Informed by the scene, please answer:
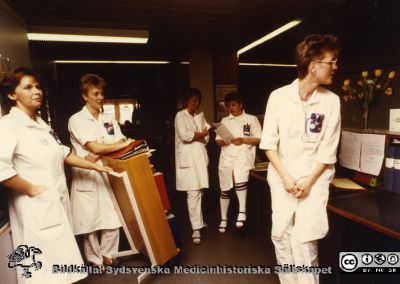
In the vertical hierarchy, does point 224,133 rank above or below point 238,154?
above

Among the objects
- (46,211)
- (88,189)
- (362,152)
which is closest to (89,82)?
(88,189)

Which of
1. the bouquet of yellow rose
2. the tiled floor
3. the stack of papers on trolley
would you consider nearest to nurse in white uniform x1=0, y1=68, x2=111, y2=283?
the stack of papers on trolley

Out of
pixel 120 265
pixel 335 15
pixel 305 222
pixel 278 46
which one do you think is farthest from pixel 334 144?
pixel 278 46

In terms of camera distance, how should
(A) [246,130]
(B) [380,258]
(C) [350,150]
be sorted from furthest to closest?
1. (A) [246,130]
2. (C) [350,150]
3. (B) [380,258]

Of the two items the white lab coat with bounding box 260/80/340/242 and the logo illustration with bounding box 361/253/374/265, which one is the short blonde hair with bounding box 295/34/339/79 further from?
the logo illustration with bounding box 361/253/374/265

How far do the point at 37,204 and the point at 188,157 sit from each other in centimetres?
161

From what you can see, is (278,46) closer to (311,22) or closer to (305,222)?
(311,22)

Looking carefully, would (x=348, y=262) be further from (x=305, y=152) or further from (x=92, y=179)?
(x=92, y=179)

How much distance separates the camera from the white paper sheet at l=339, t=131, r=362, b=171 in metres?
2.21

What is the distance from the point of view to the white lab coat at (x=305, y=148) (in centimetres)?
166

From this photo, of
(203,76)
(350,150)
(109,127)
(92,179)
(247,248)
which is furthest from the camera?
(203,76)

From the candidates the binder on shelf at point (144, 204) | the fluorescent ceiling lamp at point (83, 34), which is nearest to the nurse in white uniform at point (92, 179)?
the binder on shelf at point (144, 204)

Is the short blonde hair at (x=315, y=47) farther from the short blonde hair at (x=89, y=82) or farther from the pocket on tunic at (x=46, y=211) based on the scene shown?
the pocket on tunic at (x=46, y=211)

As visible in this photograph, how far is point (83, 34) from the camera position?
12.3 feet
